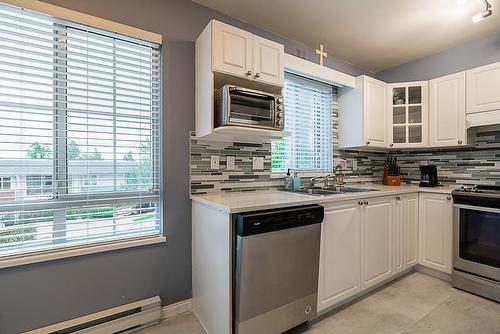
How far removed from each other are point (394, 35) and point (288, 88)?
1190 mm

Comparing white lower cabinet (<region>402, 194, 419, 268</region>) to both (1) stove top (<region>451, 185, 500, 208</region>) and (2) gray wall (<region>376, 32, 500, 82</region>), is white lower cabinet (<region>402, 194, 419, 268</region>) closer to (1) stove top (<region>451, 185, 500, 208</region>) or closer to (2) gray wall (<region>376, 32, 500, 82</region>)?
(1) stove top (<region>451, 185, 500, 208</region>)

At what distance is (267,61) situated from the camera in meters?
1.99

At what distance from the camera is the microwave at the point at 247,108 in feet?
5.66

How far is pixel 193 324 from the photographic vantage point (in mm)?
1840

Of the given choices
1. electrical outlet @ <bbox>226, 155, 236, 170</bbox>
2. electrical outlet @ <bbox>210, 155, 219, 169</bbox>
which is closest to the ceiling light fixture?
electrical outlet @ <bbox>226, 155, 236, 170</bbox>

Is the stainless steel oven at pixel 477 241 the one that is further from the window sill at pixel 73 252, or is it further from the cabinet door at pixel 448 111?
the window sill at pixel 73 252

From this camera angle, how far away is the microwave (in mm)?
1725

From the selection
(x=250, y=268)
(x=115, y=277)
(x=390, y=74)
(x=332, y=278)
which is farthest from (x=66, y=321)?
(x=390, y=74)

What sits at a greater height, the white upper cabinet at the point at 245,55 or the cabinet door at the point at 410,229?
the white upper cabinet at the point at 245,55

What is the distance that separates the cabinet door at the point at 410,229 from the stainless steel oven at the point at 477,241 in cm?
36

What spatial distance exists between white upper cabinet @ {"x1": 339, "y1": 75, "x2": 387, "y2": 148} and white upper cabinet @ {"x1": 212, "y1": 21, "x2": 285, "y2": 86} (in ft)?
4.23

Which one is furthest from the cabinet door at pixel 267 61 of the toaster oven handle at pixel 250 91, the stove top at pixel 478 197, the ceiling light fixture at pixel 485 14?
the stove top at pixel 478 197

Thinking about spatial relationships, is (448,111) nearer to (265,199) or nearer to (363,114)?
(363,114)

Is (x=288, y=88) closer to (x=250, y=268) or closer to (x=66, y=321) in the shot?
(x=250, y=268)
